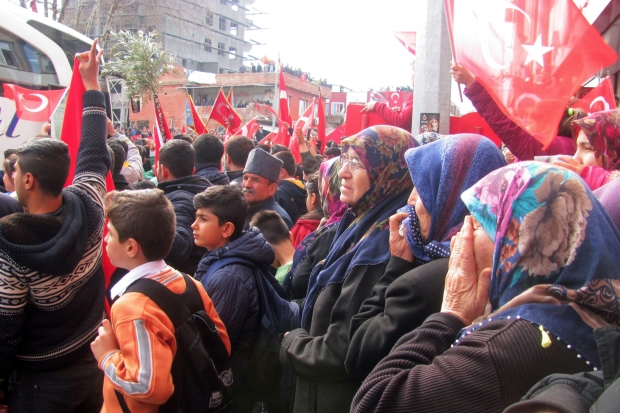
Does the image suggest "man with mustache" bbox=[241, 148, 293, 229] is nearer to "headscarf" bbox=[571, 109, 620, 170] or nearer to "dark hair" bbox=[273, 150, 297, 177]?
"dark hair" bbox=[273, 150, 297, 177]

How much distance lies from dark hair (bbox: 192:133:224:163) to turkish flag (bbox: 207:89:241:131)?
538 cm

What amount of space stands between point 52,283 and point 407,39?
4.81 meters

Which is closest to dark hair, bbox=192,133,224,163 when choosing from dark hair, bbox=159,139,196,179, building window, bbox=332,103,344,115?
dark hair, bbox=159,139,196,179

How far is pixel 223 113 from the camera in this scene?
32.7ft

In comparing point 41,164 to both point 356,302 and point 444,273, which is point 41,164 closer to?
point 356,302

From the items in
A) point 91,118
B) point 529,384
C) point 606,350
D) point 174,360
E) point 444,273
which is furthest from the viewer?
point 91,118

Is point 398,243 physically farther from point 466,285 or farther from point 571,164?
point 571,164

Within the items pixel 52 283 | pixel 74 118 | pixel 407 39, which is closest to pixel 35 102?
pixel 74 118

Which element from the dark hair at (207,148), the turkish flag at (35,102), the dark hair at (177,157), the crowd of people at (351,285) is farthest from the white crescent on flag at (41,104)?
the crowd of people at (351,285)

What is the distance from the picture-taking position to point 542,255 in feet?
4.35

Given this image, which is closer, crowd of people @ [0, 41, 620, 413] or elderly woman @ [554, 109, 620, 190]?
crowd of people @ [0, 41, 620, 413]

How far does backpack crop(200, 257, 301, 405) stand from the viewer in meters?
2.63

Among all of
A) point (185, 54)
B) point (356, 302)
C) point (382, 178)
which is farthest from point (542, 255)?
point (185, 54)

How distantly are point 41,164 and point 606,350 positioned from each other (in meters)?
2.41
